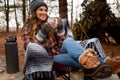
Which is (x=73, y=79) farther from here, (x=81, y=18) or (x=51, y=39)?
(x=81, y=18)

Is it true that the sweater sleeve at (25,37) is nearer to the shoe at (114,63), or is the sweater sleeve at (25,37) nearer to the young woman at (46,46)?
the young woman at (46,46)

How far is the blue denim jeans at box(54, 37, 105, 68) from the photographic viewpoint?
3627 millimetres

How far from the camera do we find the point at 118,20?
36.0 feet

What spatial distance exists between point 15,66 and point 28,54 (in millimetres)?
2910

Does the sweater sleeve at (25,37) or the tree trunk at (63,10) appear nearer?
the sweater sleeve at (25,37)

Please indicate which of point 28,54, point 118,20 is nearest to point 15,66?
point 28,54

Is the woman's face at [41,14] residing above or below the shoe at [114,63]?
above

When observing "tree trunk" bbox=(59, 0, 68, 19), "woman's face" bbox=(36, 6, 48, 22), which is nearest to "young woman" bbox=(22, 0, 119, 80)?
"woman's face" bbox=(36, 6, 48, 22)

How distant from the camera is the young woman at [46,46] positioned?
139 inches

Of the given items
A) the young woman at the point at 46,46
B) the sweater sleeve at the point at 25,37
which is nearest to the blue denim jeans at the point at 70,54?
the young woman at the point at 46,46

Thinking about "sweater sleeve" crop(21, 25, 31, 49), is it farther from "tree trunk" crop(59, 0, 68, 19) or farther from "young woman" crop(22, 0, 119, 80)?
"tree trunk" crop(59, 0, 68, 19)

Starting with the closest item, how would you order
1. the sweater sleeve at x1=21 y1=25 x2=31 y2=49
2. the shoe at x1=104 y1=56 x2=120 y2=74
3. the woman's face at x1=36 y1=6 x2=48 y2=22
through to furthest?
1. the shoe at x1=104 y1=56 x2=120 y2=74
2. the sweater sleeve at x1=21 y1=25 x2=31 y2=49
3. the woman's face at x1=36 y1=6 x2=48 y2=22

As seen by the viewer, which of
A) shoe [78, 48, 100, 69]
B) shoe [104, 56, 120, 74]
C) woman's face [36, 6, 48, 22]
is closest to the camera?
shoe [78, 48, 100, 69]

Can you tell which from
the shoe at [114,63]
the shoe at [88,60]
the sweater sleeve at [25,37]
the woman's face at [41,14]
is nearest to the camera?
the shoe at [88,60]
